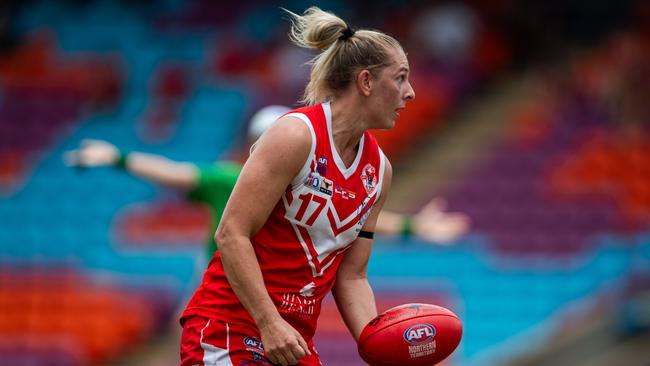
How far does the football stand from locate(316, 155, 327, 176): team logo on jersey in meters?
0.60

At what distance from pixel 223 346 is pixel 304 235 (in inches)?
18.0

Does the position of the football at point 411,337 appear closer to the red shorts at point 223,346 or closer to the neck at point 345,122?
the red shorts at point 223,346

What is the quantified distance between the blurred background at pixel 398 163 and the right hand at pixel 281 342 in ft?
20.9

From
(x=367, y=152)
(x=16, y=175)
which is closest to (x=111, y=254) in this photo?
(x=16, y=175)

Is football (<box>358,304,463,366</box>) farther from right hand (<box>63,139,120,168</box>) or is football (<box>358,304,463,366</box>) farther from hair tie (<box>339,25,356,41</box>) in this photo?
right hand (<box>63,139,120,168</box>)

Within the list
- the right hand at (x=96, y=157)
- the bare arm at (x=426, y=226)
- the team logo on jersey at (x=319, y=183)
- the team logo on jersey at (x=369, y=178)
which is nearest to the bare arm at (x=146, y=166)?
the right hand at (x=96, y=157)

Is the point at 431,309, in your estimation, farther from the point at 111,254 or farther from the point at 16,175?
the point at 16,175

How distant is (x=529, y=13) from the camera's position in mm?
11891

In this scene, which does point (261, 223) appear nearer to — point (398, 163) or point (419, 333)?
point (419, 333)

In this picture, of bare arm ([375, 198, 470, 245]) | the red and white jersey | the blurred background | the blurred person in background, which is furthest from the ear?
the blurred background

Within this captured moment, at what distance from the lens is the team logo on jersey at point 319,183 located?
11.1 ft

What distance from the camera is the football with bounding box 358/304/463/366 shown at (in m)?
3.54

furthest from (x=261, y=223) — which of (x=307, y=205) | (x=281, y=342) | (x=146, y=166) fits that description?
(x=146, y=166)

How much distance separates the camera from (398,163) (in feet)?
37.6
